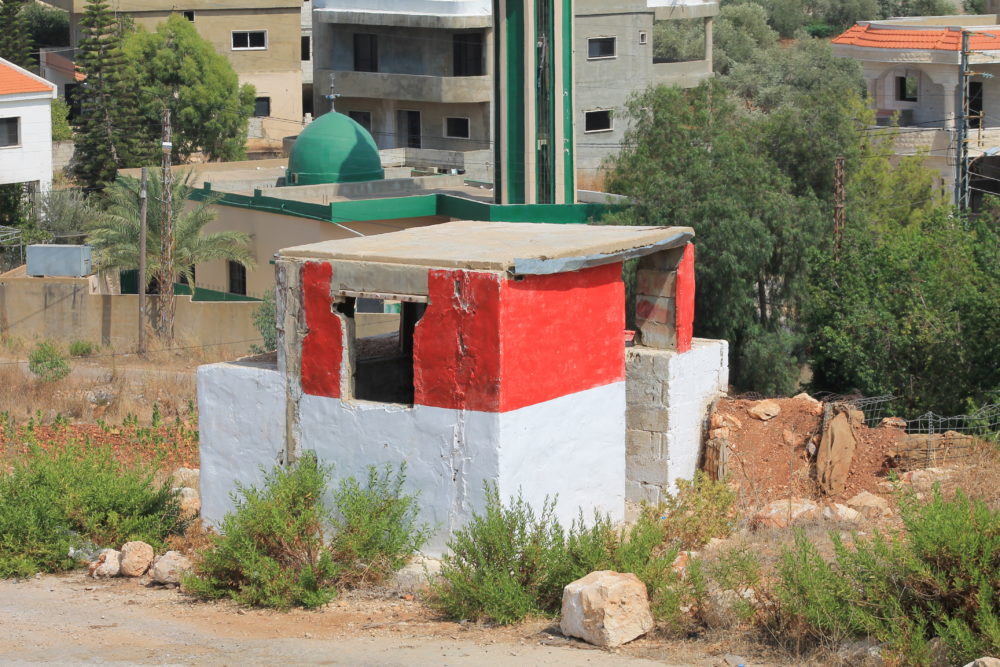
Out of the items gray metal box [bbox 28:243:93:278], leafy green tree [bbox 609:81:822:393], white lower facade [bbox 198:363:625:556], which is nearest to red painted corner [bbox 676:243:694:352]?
white lower facade [bbox 198:363:625:556]

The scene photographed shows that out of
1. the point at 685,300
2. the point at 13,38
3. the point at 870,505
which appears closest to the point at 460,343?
the point at 685,300

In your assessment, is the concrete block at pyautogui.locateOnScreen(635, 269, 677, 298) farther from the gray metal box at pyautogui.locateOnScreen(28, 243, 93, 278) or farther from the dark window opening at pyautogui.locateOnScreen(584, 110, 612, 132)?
the dark window opening at pyautogui.locateOnScreen(584, 110, 612, 132)

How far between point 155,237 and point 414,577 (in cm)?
2091

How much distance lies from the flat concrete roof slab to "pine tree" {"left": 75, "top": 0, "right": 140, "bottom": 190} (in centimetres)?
3281

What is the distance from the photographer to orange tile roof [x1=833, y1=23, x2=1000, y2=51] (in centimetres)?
3388

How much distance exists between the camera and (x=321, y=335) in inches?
448

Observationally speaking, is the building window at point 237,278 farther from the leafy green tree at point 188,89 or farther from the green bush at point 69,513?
the green bush at point 69,513

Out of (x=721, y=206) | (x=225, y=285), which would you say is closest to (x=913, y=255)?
(x=721, y=206)

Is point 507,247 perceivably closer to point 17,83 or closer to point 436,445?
point 436,445

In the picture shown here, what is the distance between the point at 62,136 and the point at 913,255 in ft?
112

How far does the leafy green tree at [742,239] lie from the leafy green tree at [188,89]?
25.1 metres

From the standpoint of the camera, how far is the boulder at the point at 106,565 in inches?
444

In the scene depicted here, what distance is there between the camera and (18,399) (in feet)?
80.9

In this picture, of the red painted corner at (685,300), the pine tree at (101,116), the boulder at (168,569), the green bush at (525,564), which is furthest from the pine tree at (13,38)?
the green bush at (525,564)
